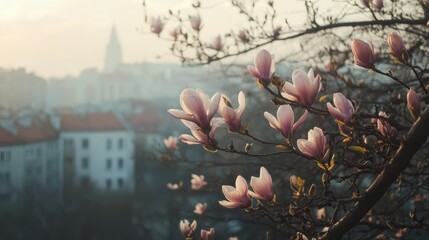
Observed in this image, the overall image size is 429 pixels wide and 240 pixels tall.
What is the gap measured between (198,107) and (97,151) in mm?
28780

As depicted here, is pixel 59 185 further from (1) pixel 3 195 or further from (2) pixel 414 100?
(2) pixel 414 100

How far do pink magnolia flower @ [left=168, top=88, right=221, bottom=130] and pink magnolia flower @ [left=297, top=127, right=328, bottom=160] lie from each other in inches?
11.4

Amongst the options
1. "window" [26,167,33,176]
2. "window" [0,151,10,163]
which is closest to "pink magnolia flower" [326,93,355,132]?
"window" [0,151,10,163]

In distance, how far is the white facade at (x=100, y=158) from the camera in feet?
90.7

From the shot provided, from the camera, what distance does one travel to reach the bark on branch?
64.9 inches

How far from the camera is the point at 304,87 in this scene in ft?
5.62

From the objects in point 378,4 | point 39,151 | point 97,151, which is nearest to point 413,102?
point 378,4

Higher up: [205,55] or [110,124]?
[205,55]

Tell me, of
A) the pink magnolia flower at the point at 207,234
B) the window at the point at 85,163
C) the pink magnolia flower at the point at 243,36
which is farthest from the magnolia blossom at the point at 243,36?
the window at the point at 85,163

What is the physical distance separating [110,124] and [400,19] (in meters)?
27.7

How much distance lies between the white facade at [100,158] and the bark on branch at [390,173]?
25551mm

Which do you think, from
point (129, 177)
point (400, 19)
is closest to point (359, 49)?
point (400, 19)

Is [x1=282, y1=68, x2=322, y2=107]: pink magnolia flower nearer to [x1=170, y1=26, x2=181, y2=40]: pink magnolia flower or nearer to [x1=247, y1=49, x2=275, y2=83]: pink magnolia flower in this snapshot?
[x1=247, y1=49, x2=275, y2=83]: pink magnolia flower

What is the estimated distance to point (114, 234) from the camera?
66.0ft
